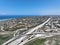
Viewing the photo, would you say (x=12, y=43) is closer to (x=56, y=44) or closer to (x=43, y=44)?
(x=43, y=44)

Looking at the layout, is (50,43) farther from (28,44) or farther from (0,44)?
(0,44)

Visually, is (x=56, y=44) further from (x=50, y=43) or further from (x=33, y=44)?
(x=33, y=44)

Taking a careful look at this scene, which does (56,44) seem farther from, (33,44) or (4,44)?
(4,44)

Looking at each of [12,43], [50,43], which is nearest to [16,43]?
[12,43]

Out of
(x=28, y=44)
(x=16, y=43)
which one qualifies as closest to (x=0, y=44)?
(x=16, y=43)

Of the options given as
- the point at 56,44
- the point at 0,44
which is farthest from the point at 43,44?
the point at 0,44

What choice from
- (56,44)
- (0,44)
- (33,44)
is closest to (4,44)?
(0,44)
